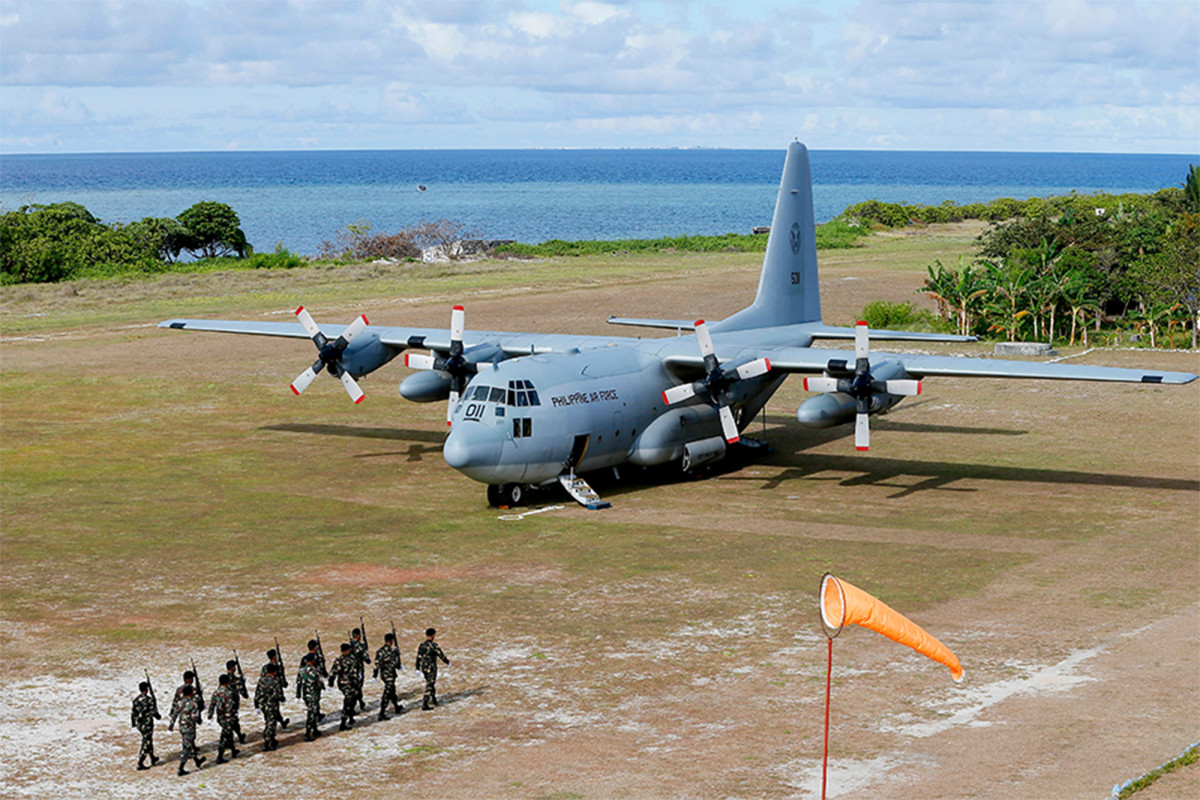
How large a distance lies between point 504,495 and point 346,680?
1340 centimetres

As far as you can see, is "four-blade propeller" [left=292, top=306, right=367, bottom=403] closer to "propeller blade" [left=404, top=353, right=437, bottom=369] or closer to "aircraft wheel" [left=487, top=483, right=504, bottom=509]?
"propeller blade" [left=404, top=353, right=437, bottom=369]

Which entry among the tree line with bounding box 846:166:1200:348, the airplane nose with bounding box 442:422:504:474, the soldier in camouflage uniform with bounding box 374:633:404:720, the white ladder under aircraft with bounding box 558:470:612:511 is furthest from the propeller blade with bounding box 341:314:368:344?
the tree line with bounding box 846:166:1200:348

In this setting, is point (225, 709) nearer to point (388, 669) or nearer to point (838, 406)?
point (388, 669)

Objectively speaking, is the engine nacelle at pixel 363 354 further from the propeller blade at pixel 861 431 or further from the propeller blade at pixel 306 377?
the propeller blade at pixel 861 431

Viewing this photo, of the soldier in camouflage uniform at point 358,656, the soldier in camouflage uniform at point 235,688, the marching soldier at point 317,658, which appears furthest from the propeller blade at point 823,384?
the soldier in camouflage uniform at point 235,688

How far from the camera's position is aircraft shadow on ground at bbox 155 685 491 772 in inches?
677

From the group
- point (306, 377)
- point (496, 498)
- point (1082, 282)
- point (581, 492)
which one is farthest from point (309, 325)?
point (1082, 282)

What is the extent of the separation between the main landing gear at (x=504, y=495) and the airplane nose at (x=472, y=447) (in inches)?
65.1

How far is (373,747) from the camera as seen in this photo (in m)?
17.3

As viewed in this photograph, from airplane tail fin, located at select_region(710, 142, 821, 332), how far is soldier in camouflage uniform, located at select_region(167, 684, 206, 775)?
77.7 ft

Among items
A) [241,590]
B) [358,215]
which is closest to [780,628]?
[241,590]

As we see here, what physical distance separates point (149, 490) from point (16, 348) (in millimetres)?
29041

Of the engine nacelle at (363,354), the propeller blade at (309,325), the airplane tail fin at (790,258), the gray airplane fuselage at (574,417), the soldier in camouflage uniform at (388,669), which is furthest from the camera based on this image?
the airplane tail fin at (790,258)

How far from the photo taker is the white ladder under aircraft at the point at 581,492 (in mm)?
30703
